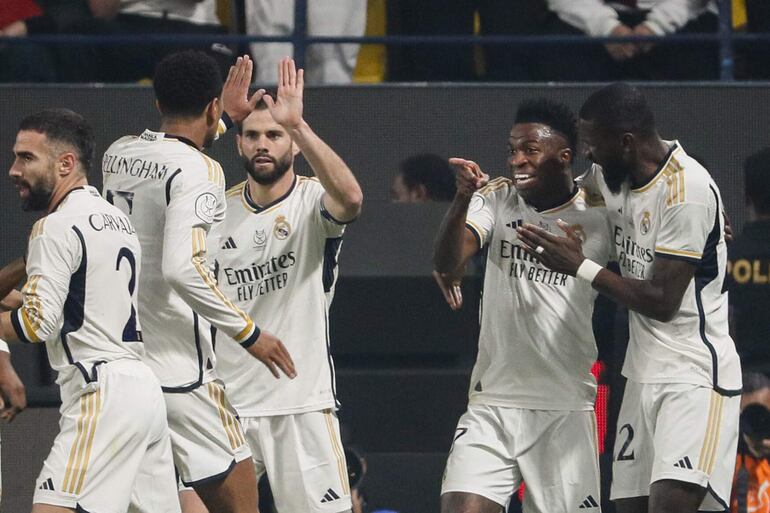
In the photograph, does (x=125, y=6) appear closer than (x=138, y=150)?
No

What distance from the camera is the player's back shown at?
20.1 feet

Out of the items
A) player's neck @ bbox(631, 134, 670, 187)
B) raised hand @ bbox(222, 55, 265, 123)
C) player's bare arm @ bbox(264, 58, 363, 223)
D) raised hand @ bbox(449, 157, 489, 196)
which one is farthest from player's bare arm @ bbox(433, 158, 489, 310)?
raised hand @ bbox(222, 55, 265, 123)

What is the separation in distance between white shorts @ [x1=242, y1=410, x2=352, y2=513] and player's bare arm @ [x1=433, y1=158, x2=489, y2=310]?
78cm

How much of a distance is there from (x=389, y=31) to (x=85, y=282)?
3.90 m

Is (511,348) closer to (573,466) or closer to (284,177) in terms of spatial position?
(573,466)

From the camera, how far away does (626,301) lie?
617cm

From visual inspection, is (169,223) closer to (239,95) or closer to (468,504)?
(239,95)

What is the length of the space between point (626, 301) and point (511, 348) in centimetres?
68

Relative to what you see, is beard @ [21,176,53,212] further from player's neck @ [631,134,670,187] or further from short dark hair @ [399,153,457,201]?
short dark hair @ [399,153,457,201]

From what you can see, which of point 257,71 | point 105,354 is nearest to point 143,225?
point 105,354

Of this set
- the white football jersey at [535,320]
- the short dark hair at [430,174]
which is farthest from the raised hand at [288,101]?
the short dark hair at [430,174]

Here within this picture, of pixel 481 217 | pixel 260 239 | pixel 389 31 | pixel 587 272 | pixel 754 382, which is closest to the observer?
pixel 587 272

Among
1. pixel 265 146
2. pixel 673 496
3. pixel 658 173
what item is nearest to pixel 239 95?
pixel 265 146

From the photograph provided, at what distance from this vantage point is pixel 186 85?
625 centimetres
